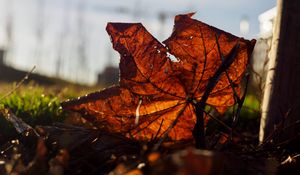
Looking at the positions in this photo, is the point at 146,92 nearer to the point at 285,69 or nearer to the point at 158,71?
the point at 158,71

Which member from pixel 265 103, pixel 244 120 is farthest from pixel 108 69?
pixel 265 103

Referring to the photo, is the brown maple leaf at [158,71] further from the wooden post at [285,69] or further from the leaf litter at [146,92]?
the wooden post at [285,69]

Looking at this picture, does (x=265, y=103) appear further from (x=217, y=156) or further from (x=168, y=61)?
(x=217, y=156)

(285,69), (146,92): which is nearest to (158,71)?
(146,92)

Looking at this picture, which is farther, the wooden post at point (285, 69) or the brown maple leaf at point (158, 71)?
the wooden post at point (285, 69)

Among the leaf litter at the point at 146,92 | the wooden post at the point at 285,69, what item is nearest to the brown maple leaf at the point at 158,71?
the leaf litter at the point at 146,92

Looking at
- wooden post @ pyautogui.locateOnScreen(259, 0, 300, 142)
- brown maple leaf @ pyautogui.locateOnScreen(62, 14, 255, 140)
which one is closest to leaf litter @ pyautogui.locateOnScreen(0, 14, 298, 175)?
brown maple leaf @ pyautogui.locateOnScreen(62, 14, 255, 140)
